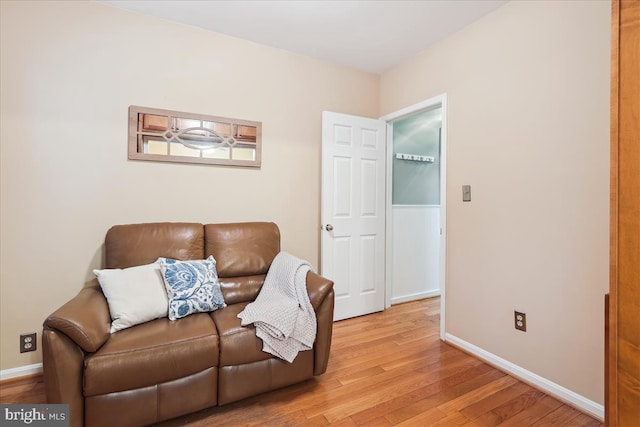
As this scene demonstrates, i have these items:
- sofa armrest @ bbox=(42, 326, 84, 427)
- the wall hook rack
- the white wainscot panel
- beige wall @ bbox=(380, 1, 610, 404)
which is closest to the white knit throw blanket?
sofa armrest @ bbox=(42, 326, 84, 427)

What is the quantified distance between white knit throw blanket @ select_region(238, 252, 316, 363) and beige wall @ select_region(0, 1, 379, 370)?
91 cm

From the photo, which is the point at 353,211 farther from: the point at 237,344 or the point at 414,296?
the point at 237,344

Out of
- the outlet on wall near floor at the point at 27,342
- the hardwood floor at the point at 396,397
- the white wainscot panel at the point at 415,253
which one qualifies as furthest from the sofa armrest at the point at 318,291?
the outlet on wall near floor at the point at 27,342

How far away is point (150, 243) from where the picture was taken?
6.72 ft

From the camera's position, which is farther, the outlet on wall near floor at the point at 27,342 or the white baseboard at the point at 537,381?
the outlet on wall near floor at the point at 27,342

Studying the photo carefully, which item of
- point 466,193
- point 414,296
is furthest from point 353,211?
point 414,296

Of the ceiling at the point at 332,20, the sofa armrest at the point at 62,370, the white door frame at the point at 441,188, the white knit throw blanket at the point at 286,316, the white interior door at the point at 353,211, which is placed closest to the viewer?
the sofa armrest at the point at 62,370

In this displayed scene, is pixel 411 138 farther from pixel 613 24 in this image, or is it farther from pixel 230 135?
pixel 613 24

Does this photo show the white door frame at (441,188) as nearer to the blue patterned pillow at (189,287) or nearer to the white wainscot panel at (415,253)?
the white wainscot panel at (415,253)

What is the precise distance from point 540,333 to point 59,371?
257 centimetres

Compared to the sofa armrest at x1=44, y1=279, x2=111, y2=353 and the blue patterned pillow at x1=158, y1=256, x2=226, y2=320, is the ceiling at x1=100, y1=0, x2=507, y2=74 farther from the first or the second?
the sofa armrest at x1=44, y1=279, x2=111, y2=353

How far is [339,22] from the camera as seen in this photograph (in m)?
2.36

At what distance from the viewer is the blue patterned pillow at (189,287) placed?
1.80 meters

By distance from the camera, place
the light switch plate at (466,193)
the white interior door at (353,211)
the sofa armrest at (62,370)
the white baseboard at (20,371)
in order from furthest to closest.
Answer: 1. the white interior door at (353,211)
2. the light switch plate at (466,193)
3. the white baseboard at (20,371)
4. the sofa armrest at (62,370)
